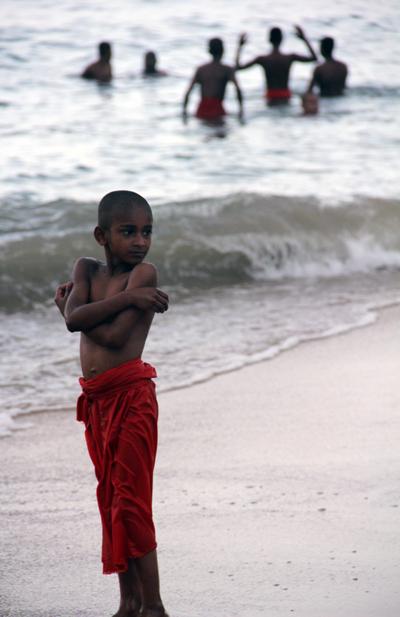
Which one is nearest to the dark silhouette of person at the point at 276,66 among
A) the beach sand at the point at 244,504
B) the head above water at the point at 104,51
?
the head above water at the point at 104,51

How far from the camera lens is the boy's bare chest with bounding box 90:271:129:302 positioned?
326 cm

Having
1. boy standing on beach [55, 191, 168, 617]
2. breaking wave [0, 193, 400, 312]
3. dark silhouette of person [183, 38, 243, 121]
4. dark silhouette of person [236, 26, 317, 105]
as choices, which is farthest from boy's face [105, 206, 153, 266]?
dark silhouette of person [236, 26, 317, 105]

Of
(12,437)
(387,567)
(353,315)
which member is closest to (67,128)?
(353,315)

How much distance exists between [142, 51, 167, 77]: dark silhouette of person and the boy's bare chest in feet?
56.8

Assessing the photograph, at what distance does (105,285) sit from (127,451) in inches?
19.1

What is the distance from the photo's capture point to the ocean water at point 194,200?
23.1 feet

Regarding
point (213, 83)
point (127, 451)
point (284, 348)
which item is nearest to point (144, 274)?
point (127, 451)

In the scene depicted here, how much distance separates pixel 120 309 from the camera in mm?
3180

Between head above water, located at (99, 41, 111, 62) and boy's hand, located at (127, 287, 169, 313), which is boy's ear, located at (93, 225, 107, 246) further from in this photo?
head above water, located at (99, 41, 111, 62)

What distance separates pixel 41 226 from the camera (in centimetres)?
1010

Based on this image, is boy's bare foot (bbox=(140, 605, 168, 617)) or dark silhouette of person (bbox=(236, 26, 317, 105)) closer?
boy's bare foot (bbox=(140, 605, 168, 617))

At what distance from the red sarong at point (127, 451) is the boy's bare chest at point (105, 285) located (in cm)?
21

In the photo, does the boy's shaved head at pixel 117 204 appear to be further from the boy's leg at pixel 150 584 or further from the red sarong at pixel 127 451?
the boy's leg at pixel 150 584

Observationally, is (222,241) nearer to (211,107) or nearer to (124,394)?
(124,394)
